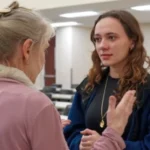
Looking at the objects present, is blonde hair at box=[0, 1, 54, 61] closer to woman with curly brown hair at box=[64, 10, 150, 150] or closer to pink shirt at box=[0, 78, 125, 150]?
pink shirt at box=[0, 78, 125, 150]

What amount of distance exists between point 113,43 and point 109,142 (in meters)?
0.61

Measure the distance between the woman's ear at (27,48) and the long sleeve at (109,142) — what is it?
39 centimetres

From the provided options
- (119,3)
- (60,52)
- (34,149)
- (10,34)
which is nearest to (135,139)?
(34,149)

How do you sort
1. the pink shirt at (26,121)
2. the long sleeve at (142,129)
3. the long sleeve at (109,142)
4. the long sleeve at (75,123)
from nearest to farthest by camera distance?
1. the pink shirt at (26,121)
2. the long sleeve at (109,142)
3. the long sleeve at (142,129)
4. the long sleeve at (75,123)

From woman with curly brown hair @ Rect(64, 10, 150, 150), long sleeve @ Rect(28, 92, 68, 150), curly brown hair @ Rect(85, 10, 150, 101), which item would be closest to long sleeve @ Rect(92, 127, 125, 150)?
long sleeve @ Rect(28, 92, 68, 150)

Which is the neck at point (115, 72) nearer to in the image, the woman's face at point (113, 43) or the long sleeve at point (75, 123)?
the woman's face at point (113, 43)

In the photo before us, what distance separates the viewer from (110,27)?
Result: 1.59 metres

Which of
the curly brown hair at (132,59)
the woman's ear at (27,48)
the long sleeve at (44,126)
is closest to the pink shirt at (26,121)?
the long sleeve at (44,126)

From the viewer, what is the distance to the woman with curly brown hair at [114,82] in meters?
1.46

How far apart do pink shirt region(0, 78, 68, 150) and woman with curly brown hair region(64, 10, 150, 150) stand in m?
0.53

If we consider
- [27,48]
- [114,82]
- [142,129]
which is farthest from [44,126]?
[114,82]

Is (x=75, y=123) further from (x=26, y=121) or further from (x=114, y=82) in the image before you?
(x=26, y=121)

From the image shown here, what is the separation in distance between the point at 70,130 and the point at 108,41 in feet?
1.67

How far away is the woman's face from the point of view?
157cm
